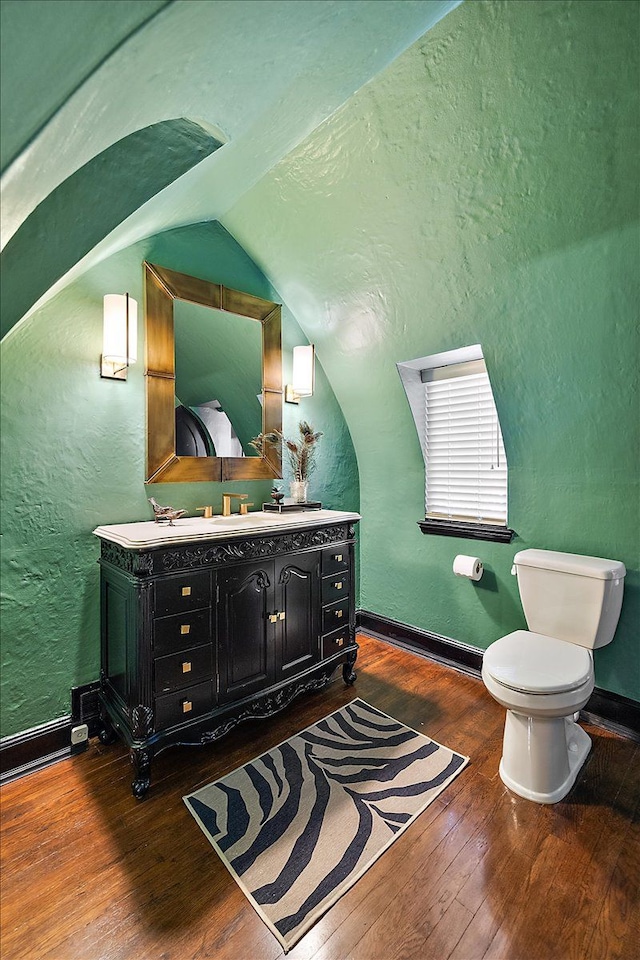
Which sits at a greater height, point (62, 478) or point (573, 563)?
point (62, 478)

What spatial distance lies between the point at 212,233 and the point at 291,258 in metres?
0.46

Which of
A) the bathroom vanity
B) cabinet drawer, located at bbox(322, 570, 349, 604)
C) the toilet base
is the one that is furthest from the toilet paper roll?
the toilet base

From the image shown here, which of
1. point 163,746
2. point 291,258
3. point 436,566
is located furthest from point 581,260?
point 163,746

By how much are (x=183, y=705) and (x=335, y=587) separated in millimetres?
979

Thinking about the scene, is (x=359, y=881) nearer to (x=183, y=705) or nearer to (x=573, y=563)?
(x=183, y=705)

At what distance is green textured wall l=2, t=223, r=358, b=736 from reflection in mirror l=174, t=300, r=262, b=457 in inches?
8.8

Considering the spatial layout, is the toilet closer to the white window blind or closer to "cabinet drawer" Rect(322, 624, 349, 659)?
the white window blind

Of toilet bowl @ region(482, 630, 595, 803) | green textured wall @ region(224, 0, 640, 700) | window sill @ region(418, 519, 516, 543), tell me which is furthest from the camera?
window sill @ region(418, 519, 516, 543)

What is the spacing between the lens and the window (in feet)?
8.67

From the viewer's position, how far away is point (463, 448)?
2803mm

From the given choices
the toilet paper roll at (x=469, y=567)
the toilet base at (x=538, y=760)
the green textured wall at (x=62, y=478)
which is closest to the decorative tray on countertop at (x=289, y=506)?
the green textured wall at (x=62, y=478)

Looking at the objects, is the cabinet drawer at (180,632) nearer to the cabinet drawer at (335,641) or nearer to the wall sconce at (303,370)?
the cabinet drawer at (335,641)

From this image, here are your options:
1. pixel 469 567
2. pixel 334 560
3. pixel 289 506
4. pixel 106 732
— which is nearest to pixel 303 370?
pixel 289 506

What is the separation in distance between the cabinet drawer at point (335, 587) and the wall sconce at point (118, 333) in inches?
59.8
